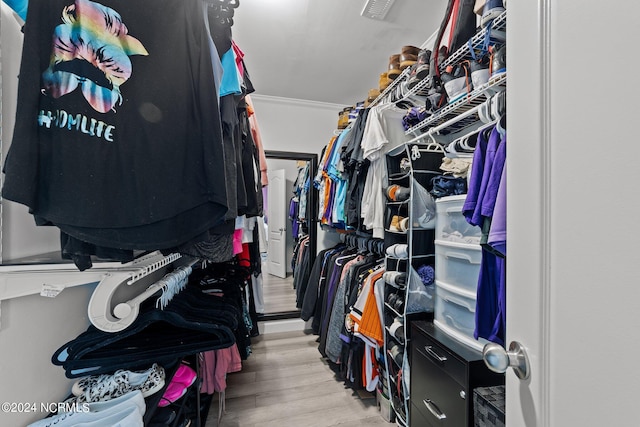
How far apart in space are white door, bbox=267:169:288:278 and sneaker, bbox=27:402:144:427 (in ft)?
9.21

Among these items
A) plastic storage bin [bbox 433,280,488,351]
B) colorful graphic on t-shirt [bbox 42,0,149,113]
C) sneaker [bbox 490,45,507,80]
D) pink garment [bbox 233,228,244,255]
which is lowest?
plastic storage bin [bbox 433,280,488,351]

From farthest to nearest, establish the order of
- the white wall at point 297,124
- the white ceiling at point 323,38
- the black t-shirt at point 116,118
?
the white wall at point 297,124
the white ceiling at point 323,38
the black t-shirt at point 116,118

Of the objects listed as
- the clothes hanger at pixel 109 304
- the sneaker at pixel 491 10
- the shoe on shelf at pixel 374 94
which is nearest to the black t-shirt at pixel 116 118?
the clothes hanger at pixel 109 304

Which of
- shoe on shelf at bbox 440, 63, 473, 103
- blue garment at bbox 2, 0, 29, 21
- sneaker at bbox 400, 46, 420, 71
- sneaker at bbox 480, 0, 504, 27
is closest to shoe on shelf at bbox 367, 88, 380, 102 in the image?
sneaker at bbox 400, 46, 420, 71

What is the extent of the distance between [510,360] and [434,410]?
0.87 m

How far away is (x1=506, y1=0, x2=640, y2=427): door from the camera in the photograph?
33 centimetres

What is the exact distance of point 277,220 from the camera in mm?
3502

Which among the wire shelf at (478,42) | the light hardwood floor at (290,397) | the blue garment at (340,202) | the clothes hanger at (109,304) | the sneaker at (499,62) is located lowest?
the light hardwood floor at (290,397)

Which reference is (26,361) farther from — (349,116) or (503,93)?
(349,116)

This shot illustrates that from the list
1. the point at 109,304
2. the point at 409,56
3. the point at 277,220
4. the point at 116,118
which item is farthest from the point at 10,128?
the point at 277,220

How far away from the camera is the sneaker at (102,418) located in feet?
2.14

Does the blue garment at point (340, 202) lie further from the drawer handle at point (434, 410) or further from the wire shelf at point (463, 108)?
the drawer handle at point (434, 410)

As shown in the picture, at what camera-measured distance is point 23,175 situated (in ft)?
1.73

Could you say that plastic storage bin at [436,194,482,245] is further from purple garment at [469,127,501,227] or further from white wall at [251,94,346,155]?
white wall at [251,94,346,155]
